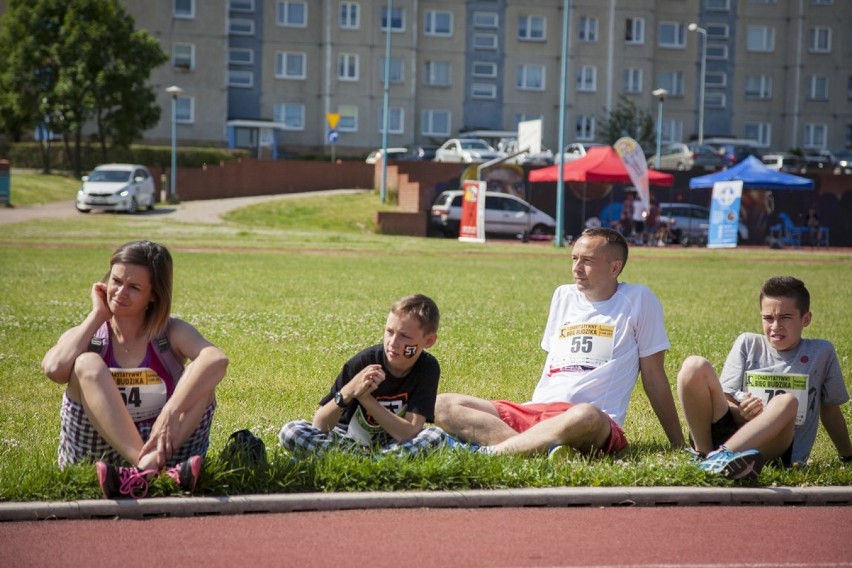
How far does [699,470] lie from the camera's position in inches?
255

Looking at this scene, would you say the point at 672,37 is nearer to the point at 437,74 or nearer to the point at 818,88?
the point at 818,88

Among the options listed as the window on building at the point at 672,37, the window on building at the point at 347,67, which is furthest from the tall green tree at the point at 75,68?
the window on building at the point at 672,37

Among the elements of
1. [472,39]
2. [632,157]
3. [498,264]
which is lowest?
[498,264]

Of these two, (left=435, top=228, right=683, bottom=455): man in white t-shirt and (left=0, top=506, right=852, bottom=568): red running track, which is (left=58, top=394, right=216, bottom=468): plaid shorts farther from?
(left=435, top=228, right=683, bottom=455): man in white t-shirt

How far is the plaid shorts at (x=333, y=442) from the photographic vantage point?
6547 mm

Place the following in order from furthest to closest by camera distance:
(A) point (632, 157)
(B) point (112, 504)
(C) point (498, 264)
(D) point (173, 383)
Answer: (A) point (632, 157) < (C) point (498, 264) < (D) point (173, 383) < (B) point (112, 504)

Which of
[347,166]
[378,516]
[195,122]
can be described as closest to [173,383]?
[378,516]

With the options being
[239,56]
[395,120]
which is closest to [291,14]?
[239,56]

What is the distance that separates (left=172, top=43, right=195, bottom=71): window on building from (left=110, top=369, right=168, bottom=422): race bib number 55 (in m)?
68.7

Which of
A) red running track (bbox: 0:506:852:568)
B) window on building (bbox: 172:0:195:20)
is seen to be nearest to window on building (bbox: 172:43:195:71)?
window on building (bbox: 172:0:195:20)

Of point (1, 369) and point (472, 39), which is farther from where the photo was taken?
point (472, 39)

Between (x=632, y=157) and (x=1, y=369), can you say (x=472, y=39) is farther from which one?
(x=1, y=369)

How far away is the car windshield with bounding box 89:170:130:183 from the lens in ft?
156

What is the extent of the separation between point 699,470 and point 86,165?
60501mm
